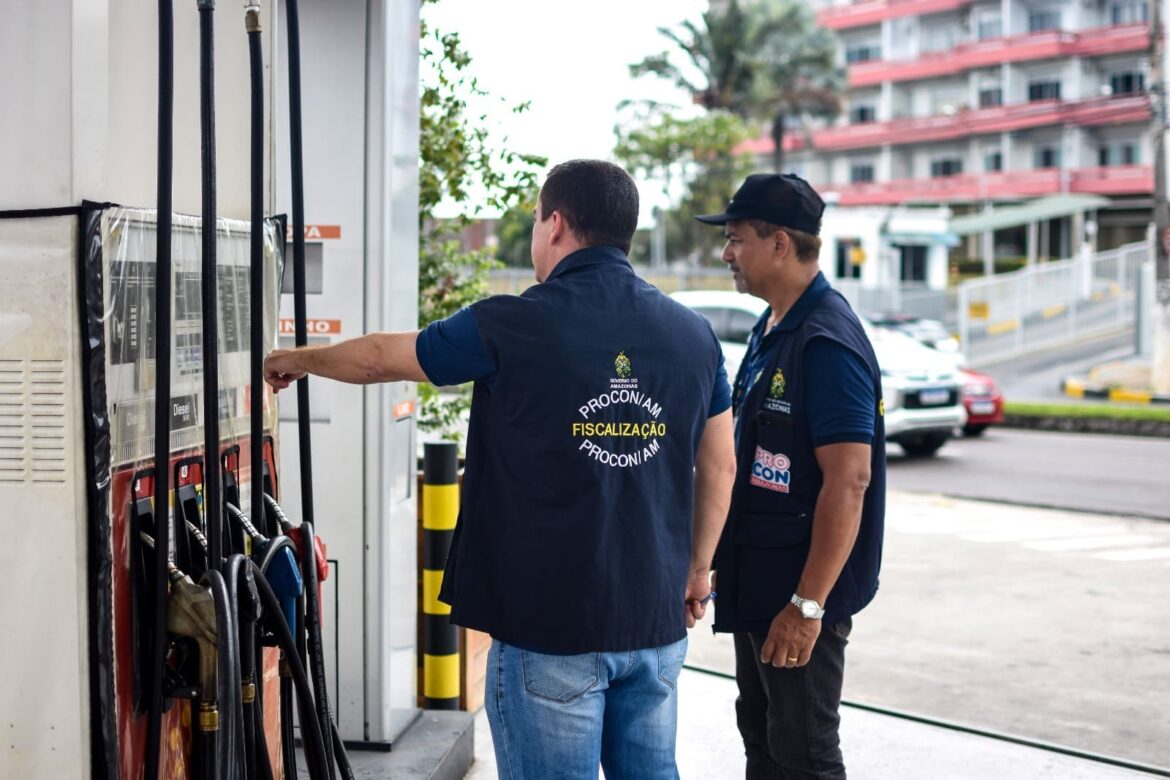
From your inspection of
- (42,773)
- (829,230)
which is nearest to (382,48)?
(42,773)

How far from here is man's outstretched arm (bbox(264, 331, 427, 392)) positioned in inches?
114

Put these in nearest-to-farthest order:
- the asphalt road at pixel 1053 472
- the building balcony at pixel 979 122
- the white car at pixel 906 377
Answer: the asphalt road at pixel 1053 472, the white car at pixel 906 377, the building balcony at pixel 979 122

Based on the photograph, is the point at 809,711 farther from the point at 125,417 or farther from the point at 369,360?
the point at 125,417

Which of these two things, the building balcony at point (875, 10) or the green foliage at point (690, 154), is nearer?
the green foliage at point (690, 154)

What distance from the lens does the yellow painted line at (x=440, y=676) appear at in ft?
17.1

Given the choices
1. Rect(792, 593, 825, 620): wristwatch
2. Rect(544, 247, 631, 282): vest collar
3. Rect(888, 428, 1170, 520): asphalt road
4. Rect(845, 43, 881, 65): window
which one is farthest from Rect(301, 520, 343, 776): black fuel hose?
Rect(845, 43, 881, 65): window

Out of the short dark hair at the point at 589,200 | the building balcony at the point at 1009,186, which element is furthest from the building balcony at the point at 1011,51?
Answer: the short dark hair at the point at 589,200

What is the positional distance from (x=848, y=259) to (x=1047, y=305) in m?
6.49

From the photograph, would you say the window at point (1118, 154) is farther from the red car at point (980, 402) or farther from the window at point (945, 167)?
the red car at point (980, 402)

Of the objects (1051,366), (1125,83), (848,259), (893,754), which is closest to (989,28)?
(1125,83)

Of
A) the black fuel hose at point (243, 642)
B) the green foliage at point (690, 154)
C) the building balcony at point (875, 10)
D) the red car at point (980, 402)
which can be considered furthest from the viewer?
the building balcony at point (875, 10)

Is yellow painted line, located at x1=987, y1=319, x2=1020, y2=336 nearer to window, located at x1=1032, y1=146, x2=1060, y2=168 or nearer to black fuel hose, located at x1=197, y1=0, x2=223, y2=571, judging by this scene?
window, located at x1=1032, y1=146, x2=1060, y2=168

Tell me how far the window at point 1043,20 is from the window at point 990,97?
107 inches

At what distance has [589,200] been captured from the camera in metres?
2.94
